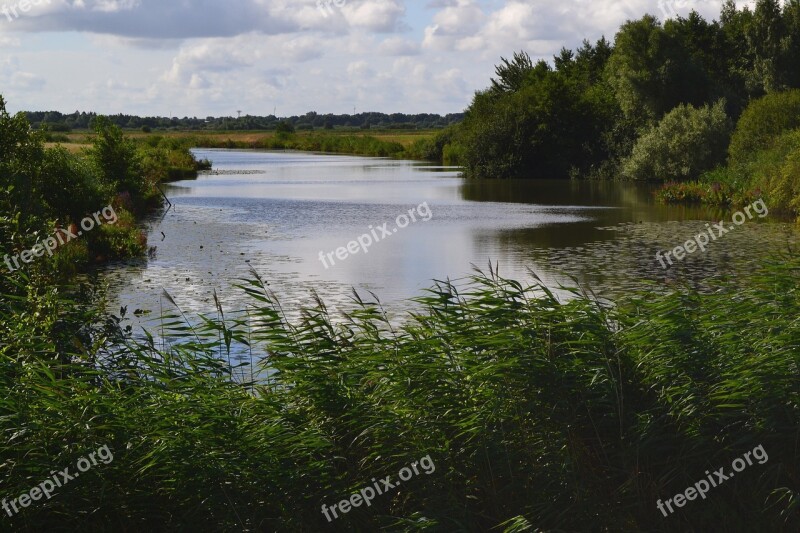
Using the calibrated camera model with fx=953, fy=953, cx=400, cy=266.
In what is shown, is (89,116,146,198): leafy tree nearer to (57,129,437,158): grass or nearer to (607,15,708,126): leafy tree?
(607,15,708,126): leafy tree

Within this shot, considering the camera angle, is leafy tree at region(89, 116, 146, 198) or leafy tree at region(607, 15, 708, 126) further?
leafy tree at region(607, 15, 708, 126)

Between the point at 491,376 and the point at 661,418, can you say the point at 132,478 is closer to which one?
the point at 491,376

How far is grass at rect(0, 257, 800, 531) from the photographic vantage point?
6.68 metres

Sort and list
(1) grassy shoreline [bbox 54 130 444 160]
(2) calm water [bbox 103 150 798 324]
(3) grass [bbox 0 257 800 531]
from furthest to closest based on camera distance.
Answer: (1) grassy shoreline [bbox 54 130 444 160] < (2) calm water [bbox 103 150 798 324] < (3) grass [bbox 0 257 800 531]

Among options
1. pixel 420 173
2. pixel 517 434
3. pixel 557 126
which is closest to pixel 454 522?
pixel 517 434

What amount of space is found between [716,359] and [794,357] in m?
0.58

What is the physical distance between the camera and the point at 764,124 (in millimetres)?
45531

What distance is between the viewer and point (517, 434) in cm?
710

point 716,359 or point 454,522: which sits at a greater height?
point 716,359

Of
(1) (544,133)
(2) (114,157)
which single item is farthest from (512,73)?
(2) (114,157)

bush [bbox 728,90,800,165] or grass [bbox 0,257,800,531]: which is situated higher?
bush [bbox 728,90,800,165]

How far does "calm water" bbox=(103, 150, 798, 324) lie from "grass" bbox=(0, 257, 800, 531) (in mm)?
1155

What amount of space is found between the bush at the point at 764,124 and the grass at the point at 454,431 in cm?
3966

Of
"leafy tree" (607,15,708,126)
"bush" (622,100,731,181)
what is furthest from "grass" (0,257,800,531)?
"leafy tree" (607,15,708,126)
